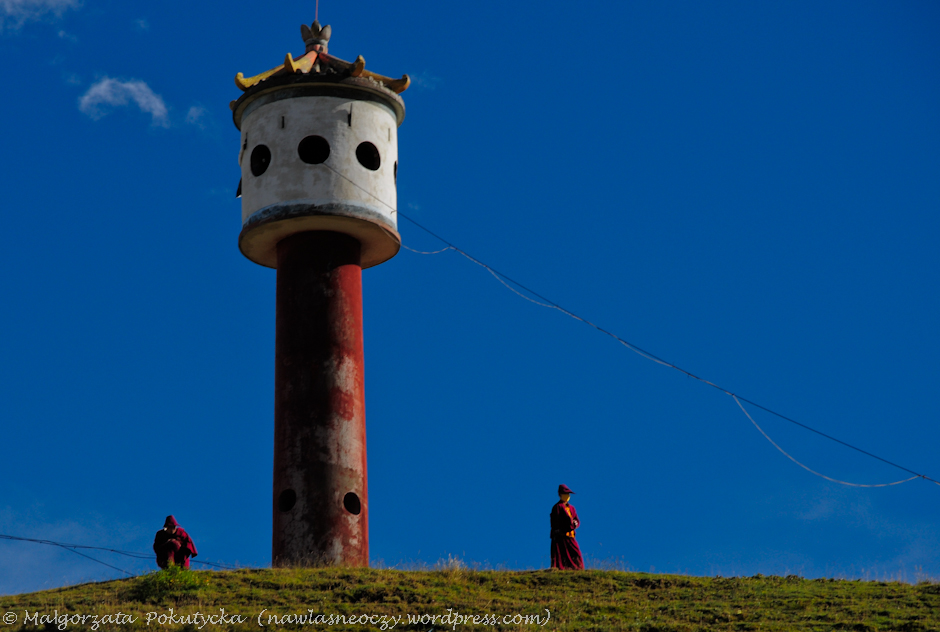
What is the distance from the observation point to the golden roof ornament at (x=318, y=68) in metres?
22.5

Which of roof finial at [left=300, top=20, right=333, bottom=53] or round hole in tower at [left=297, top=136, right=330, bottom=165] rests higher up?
roof finial at [left=300, top=20, right=333, bottom=53]

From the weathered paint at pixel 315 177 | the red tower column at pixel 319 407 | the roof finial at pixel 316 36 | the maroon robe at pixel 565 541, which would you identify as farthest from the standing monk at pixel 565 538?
the roof finial at pixel 316 36

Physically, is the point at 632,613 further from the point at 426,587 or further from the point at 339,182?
the point at 339,182

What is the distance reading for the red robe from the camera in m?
19.8

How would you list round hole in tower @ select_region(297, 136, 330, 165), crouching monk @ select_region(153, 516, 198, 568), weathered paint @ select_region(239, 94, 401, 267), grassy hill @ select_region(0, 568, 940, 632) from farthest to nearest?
round hole in tower @ select_region(297, 136, 330, 165), weathered paint @ select_region(239, 94, 401, 267), crouching monk @ select_region(153, 516, 198, 568), grassy hill @ select_region(0, 568, 940, 632)

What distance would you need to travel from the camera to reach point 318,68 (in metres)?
22.9

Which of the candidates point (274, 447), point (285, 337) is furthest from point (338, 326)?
point (274, 447)

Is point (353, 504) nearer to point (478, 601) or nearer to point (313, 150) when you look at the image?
point (478, 601)

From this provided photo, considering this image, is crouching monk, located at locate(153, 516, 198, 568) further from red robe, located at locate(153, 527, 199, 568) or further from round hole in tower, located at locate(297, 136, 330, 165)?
round hole in tower, located at locate(297, 136, 330, 165)

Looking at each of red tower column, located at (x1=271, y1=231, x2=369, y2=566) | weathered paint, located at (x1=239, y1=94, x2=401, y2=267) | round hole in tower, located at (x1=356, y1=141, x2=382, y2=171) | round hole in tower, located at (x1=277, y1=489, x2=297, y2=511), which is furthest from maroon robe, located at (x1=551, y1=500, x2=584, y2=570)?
round hole in tower, located at (x1=356, y1=141, x2=382, y2=171)

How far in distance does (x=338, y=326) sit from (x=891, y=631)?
9.88m

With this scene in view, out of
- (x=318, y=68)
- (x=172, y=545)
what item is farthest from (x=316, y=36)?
(x=172, y=545)

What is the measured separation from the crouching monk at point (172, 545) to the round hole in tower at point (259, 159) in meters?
6.26

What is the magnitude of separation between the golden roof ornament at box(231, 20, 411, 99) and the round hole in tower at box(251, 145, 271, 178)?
3.67 feet
